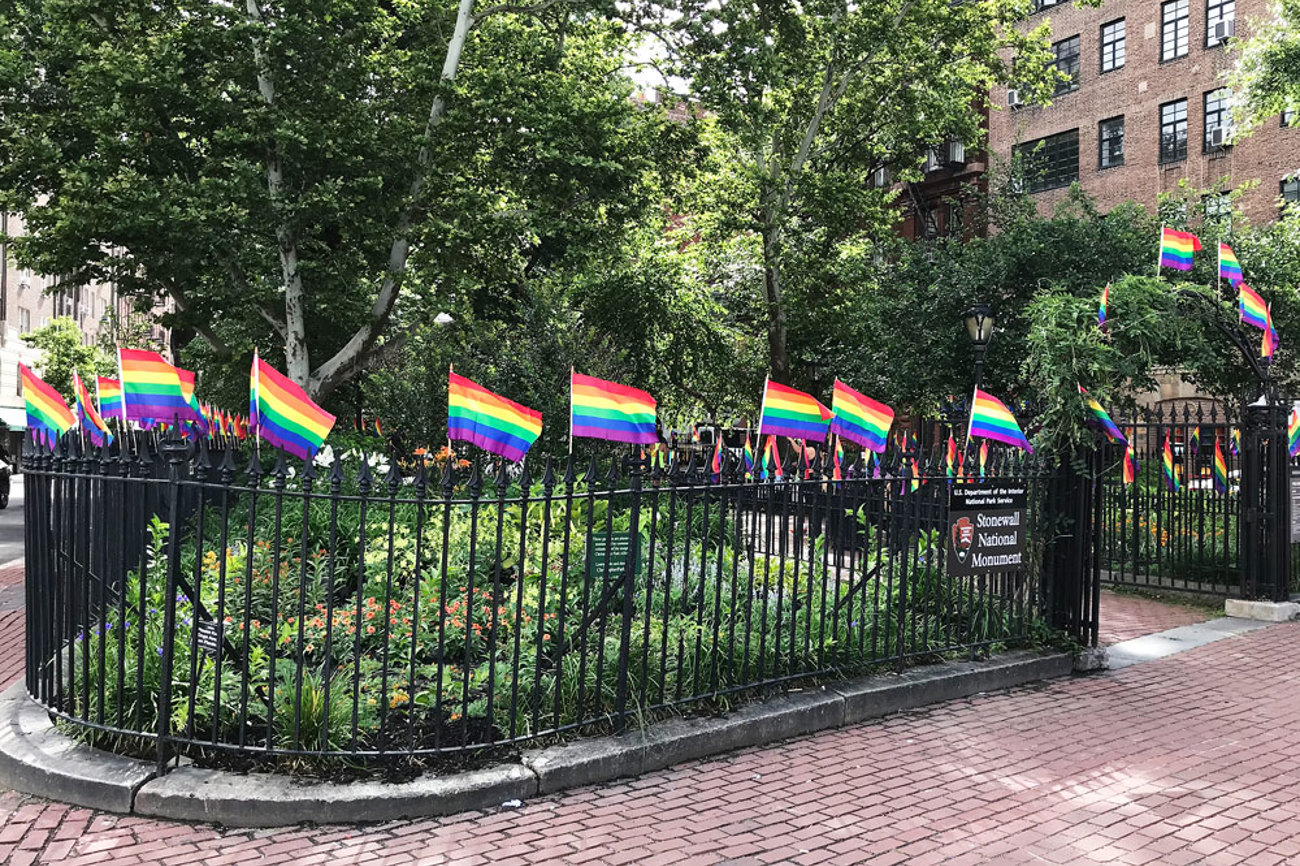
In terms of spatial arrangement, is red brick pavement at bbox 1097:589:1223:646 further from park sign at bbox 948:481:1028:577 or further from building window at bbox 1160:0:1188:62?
building window at bbox 1160:0:1188:62

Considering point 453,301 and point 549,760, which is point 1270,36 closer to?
point 453,301

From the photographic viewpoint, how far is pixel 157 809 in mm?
4582

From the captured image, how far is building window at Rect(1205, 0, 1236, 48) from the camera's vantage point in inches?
1195

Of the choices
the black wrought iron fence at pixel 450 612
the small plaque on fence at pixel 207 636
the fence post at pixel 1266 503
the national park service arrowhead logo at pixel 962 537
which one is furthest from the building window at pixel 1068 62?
the small plaque on fence at pixel 207 636

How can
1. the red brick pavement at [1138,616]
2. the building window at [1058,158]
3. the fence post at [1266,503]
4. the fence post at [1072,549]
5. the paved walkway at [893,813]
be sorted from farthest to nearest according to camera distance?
the building window at [1058,158] → the fence post at [1266,503] → the red brick pavement at [1138,616] → the fence post at [1072,549] → the paved walkway at [893,813]

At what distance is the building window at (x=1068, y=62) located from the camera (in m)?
35.0

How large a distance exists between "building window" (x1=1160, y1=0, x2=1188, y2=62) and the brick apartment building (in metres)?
0.03

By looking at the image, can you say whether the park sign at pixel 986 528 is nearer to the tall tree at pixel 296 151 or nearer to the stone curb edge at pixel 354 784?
the stone curb edge at pixel 354 784

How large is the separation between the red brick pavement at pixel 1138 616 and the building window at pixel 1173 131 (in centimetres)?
2506

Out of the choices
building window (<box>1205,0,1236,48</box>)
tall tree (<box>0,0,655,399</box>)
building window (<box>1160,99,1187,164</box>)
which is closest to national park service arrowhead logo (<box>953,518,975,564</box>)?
tall tree (<box>0,0,655,399</box>)

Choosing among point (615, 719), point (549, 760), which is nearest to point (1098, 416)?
point (615, 719)

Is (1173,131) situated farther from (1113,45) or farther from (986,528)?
(986,528)

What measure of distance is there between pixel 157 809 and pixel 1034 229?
20.1m

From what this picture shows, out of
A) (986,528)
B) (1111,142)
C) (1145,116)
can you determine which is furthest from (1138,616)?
(1111,142)
